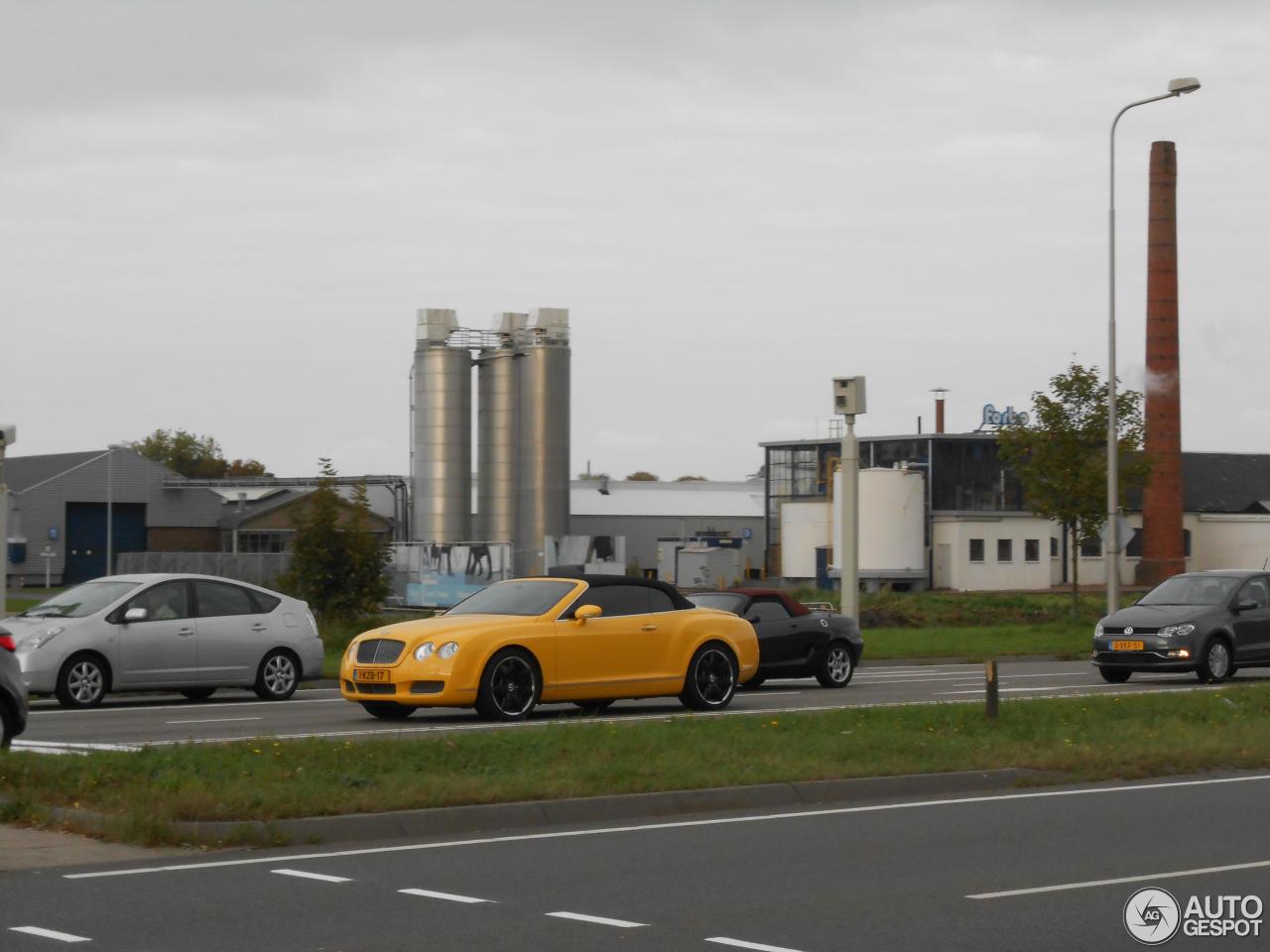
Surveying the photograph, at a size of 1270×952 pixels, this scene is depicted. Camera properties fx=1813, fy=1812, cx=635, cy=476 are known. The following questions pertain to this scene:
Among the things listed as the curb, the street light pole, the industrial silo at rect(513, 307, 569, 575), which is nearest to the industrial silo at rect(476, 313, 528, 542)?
the industrial silo at rect(513, 307, 569, 575)

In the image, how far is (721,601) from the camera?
2497cm

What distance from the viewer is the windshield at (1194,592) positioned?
26625mm

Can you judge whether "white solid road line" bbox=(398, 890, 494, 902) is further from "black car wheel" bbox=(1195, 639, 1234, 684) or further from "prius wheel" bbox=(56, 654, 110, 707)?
"black car wheel" bbox=(1195, 639, 1234, 684)

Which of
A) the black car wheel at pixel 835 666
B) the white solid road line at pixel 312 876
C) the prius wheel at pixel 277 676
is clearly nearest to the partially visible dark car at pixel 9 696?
the white solid road line at pixel 312 876

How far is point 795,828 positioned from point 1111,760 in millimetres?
4142

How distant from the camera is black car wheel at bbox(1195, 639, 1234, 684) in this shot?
83.9 feet

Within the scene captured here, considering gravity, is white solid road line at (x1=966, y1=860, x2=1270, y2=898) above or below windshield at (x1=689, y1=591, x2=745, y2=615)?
below

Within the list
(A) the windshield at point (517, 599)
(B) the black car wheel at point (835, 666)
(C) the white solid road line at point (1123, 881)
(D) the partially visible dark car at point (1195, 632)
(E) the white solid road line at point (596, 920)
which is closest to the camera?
(E) the white solid road line at point (596, 920)

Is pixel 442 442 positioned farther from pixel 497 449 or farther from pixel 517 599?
pixel 517 599

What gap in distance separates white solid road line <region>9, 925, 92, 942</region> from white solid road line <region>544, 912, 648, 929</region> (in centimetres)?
209

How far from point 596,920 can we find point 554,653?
10.5 m

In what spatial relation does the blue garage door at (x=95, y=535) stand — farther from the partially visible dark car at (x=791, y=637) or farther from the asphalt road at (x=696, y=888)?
the asphalt road at (x=696, y=888)

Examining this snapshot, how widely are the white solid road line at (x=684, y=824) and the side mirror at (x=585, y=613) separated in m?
6.45

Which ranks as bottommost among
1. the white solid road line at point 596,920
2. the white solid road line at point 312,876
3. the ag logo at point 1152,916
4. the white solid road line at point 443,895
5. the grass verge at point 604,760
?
the white solid road line at point 312,876
